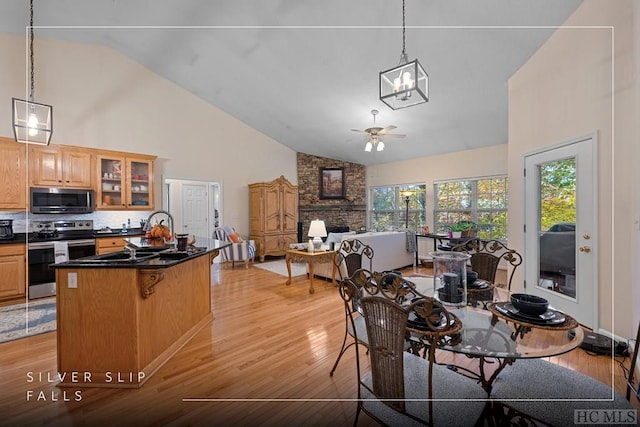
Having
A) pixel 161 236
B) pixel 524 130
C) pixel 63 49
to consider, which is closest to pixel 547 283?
pixel 524 130

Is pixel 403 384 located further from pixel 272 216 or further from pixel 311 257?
pixel 272 216

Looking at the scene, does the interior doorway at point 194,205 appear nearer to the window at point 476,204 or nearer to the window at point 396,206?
the window at point 396,206

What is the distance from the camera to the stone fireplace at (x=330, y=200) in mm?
8281

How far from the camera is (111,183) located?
5.06 metres

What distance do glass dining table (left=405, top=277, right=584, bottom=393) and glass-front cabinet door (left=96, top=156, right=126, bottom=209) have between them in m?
5.56

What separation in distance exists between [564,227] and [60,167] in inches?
279

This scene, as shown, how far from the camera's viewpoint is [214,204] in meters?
7.18

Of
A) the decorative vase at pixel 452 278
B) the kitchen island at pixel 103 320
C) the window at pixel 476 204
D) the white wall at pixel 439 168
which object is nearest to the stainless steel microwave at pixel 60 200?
the kitchen island at pixel 103 320

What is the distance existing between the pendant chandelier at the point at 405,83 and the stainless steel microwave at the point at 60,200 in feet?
16.5

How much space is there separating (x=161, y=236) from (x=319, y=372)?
204cm

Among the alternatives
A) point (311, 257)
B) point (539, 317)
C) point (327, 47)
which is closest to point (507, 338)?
point (539, 317)

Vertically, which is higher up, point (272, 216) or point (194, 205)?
point (194, 205)

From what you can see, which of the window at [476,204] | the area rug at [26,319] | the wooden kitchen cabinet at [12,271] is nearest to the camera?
the area rug at [26,319]

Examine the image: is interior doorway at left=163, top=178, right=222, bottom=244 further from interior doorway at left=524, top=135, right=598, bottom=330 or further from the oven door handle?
interior doorway at left=524, top=135, right=598, bottom=330
